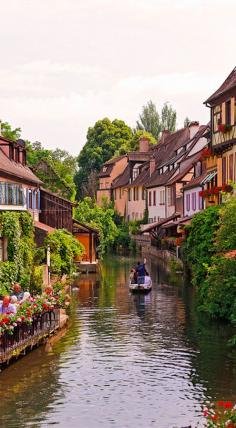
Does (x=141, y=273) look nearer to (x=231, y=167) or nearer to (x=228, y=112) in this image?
(x=231, y=167)

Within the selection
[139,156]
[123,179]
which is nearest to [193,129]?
[139,156]

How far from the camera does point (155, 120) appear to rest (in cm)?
12038

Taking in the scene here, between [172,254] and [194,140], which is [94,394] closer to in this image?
[172,254]

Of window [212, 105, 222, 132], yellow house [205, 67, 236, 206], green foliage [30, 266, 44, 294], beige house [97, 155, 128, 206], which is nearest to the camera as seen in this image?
green foliage [30, 266, 44, 294]

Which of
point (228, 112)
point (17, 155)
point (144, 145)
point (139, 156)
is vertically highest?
point (144, 145)

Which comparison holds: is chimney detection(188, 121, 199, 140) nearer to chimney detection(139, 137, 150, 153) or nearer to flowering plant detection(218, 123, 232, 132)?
chimney detection(139, 137, 150, 153)

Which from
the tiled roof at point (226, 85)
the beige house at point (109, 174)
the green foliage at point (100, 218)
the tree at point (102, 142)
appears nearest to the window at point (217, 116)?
the tiled roof at point (226, 85)

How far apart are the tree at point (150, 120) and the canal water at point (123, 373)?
87.6 metres

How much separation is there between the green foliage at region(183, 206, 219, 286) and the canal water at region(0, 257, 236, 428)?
2.16 meters

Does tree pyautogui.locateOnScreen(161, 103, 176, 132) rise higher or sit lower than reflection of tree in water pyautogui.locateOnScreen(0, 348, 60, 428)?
higher

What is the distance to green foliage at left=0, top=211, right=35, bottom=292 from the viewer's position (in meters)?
32.7

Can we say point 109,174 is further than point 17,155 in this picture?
Yes

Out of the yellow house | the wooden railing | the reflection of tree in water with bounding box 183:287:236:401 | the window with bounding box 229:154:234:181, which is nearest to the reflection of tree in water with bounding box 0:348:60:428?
the wooden railing

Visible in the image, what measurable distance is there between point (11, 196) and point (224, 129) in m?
11.4
